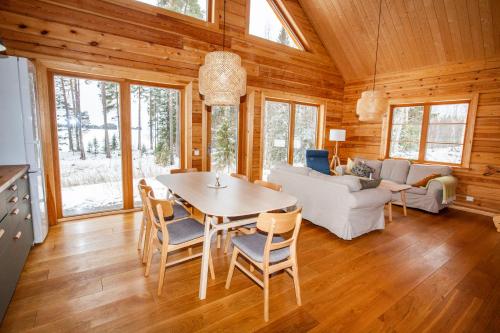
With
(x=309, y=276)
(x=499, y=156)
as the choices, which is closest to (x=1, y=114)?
(x=309, y=276)

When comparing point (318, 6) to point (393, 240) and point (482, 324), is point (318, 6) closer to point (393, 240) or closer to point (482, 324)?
point (393, 240)

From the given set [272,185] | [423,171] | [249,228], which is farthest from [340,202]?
[423,171]

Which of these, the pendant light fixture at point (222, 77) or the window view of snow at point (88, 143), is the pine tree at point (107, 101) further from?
the pendant light fixture at point (222, 77)

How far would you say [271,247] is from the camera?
5.94ft

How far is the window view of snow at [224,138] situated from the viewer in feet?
16.0

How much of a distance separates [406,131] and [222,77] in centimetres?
504

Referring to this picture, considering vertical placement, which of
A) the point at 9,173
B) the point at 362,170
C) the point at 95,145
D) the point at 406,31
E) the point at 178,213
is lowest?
the point at 178,213

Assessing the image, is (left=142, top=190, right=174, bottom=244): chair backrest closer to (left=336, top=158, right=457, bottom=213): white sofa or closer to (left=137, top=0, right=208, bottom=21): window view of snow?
(left=137, top=0, right=208, bottom=21): window view of snow

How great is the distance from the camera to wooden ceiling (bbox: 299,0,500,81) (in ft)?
13.7

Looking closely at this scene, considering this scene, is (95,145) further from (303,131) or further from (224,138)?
(303,131)

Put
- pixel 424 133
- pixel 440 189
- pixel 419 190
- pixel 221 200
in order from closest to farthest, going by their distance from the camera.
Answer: pixel 221 200
pixel 440 189
pixel 419 190
pixel 424 133

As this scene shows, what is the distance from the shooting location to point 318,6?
536 centimetres

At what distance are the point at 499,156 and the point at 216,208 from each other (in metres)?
5.28

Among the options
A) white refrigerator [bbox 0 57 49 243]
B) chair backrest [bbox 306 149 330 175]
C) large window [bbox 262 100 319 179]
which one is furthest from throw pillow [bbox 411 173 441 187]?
white refrigerator [bbox 0 57 49 243]
